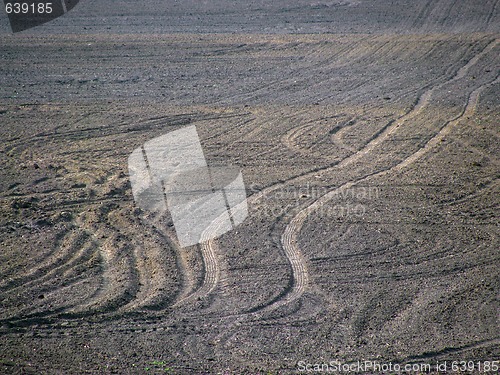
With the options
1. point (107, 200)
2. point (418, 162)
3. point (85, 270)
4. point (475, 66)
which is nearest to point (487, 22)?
point (475, 66)

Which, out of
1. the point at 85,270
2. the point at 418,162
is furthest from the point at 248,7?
the point at 85,270

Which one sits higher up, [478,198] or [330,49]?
[330,49]

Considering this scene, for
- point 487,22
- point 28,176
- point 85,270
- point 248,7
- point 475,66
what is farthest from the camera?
point 248,7

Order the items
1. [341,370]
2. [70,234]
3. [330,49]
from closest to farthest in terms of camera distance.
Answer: [341,370] < [70,234] < [330,49]

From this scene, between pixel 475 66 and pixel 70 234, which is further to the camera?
pixel 475 66

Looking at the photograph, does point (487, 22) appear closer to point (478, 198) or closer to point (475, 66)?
point (475, 66)

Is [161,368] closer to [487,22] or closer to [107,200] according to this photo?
[107,200]

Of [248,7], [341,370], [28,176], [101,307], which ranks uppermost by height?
[248,7]
